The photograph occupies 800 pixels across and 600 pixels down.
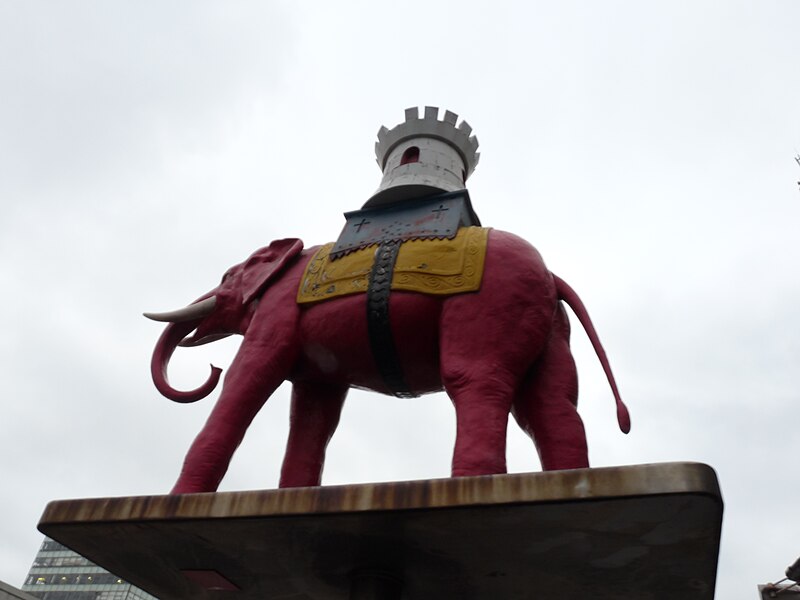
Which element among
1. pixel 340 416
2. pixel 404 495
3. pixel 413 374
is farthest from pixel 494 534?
pixel 340 416

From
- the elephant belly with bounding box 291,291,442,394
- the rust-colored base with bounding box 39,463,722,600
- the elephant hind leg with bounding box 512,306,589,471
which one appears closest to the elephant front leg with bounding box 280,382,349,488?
the elephant belly with bounding box 291,291,442,394

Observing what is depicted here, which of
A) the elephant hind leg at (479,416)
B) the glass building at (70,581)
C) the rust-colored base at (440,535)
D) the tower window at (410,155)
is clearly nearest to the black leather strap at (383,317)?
the elephant hind leg at (479,416)

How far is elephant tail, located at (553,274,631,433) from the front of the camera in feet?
16.4

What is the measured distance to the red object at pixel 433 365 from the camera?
479 cm

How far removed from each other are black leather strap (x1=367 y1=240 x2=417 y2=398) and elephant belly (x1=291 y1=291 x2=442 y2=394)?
0.13 ft

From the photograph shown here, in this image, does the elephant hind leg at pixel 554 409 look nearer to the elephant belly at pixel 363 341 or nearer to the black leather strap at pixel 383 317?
the elephant belly at pixel 363 341

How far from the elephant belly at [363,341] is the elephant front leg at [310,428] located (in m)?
0.36

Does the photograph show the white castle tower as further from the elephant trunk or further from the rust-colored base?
the rust-colored base

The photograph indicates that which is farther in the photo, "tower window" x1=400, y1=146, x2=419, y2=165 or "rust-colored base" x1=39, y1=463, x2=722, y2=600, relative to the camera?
"tower window" x1=400, y1=146, x2=419, y2=165

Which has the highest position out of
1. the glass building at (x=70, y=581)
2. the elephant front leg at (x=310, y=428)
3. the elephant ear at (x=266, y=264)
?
the glass building at (x=70, y=581)

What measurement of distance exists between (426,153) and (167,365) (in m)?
3.30

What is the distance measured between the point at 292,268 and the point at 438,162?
194 centimetres

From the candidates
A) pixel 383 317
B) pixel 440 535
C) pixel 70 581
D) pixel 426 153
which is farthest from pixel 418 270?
pixel 70 581

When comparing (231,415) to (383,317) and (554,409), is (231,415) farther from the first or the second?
(554,409)
